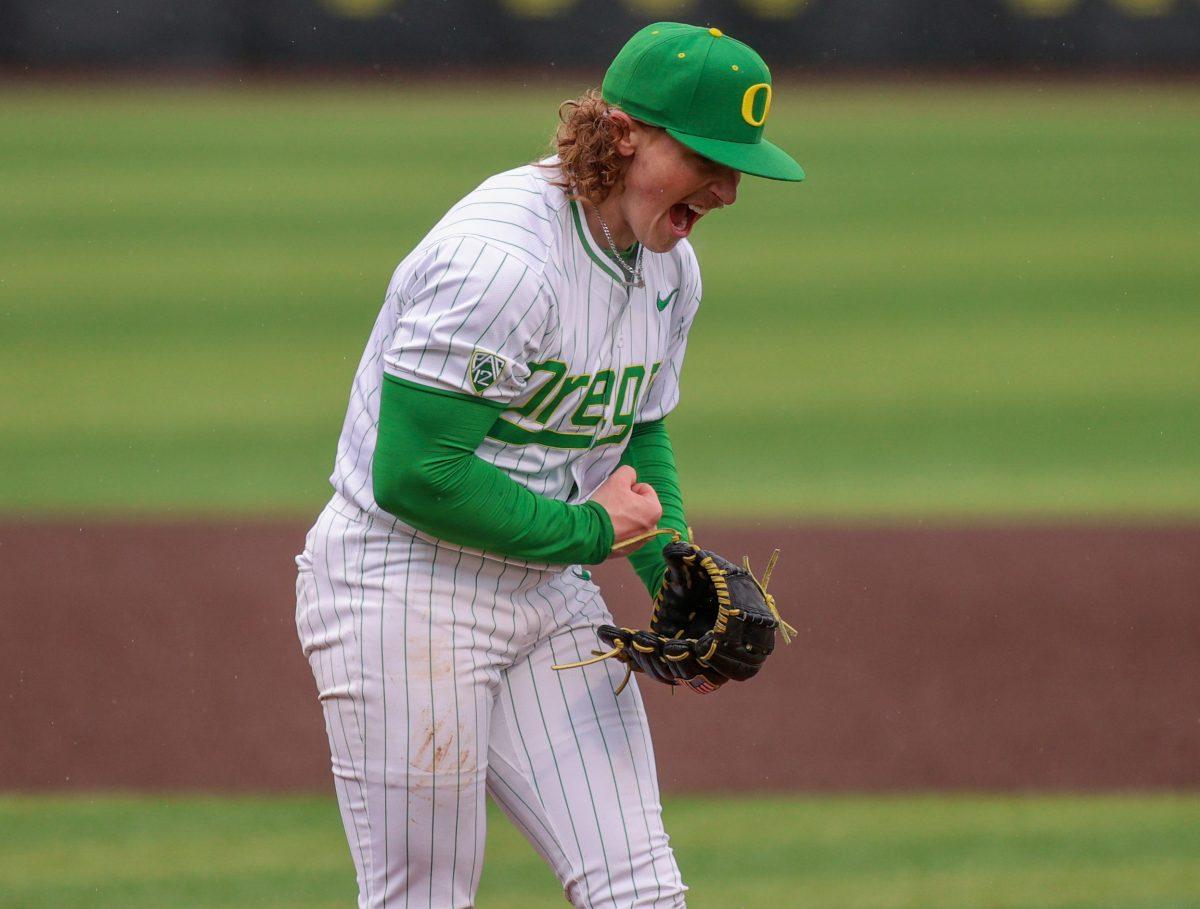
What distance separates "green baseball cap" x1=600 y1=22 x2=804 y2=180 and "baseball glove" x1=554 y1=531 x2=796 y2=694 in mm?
614

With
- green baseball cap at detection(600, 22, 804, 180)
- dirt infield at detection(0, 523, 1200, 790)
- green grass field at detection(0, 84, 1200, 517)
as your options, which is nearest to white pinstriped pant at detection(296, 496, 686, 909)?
green baseball cap at detection(600, 22, 804, 180)

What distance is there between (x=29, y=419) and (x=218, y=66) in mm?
9913

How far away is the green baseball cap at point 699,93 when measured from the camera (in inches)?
88.2

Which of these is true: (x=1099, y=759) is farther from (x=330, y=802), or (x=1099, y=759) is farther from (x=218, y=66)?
(x=218, y=66)

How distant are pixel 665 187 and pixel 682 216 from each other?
63mm

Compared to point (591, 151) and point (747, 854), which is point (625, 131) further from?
point (747, 854)

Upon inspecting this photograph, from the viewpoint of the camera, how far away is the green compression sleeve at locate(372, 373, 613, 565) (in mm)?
2164

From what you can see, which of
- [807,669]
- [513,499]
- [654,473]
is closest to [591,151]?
[513,499]

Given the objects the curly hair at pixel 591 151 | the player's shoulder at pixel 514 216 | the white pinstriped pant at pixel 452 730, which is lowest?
the white pinstriped pant at pixel 452 730

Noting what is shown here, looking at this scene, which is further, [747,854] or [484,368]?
[747,854]

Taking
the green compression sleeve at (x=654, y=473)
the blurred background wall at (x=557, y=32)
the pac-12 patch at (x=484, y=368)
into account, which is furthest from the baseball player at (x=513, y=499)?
the blurred background wall at (x=557, y=32)

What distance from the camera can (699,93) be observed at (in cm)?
224

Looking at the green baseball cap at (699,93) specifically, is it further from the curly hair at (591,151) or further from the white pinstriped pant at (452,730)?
the white pinstriped pant at (452,730)

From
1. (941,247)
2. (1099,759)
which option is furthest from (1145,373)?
(1099,759)
